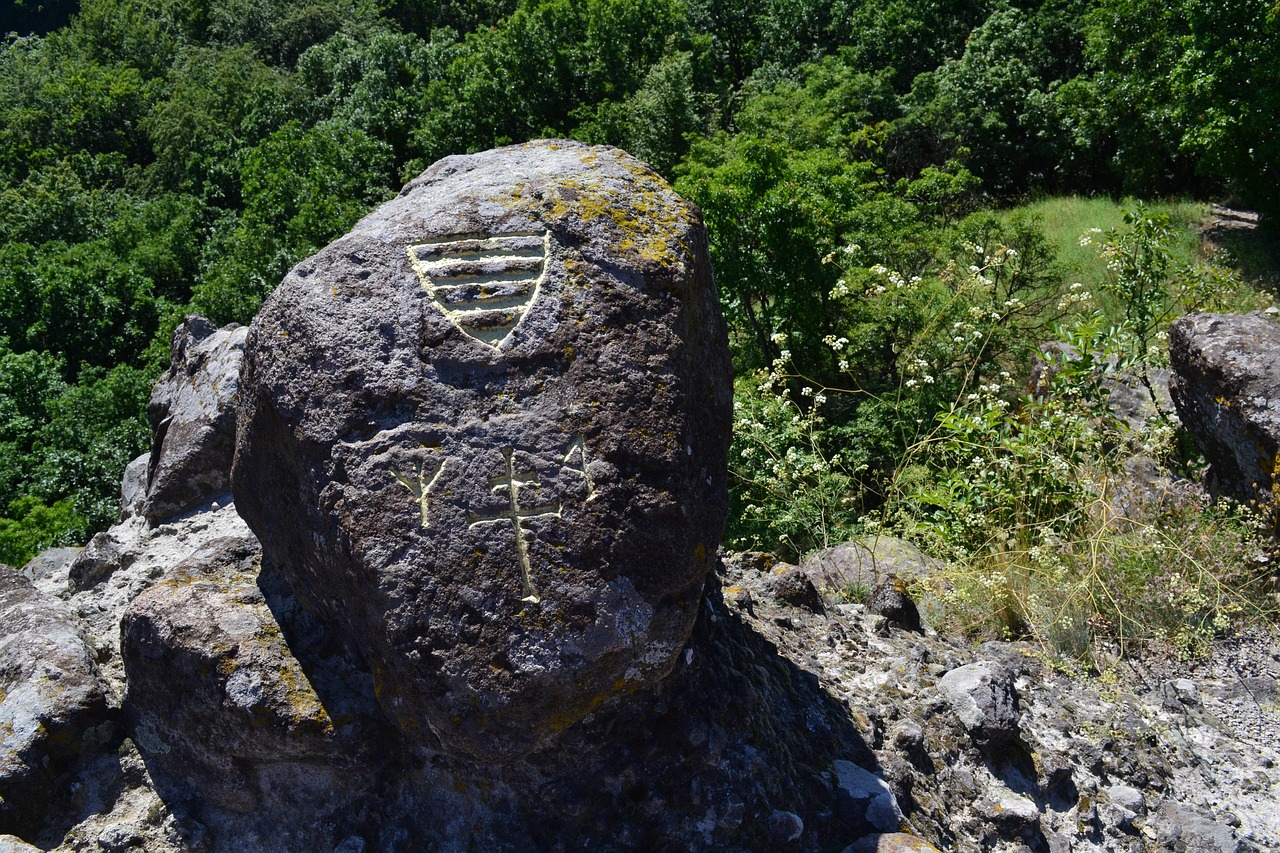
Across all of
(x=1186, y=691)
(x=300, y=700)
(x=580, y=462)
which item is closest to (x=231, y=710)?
(x=300, y=700)

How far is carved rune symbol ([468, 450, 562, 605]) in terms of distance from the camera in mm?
2721

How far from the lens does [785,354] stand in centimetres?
630

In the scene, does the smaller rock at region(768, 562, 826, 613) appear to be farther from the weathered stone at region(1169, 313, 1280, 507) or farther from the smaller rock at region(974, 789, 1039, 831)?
the weathered stone at region(1169, 313, 1280, 507)

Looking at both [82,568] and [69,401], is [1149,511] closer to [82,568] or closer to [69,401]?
[82,568]

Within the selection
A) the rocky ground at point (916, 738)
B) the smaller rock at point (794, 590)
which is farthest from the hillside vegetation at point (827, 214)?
the smaller rock at point (794, 590)

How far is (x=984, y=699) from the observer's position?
392 cm

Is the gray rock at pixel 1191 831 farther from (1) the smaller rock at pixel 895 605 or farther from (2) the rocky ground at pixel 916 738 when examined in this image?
(1) the smaller rock at pixel 895 605

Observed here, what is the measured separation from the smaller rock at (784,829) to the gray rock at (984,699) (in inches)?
41.7

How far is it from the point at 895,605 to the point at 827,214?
6.06 m

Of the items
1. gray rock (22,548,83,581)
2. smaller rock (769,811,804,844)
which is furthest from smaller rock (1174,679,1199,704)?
gray rock (22,548,83,581)

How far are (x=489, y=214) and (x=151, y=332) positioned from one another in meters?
16.1

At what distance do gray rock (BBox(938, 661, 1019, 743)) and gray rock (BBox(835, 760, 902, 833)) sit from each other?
573 mm

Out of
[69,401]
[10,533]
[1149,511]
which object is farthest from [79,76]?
[1149,511]

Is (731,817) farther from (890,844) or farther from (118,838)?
(118,838)
